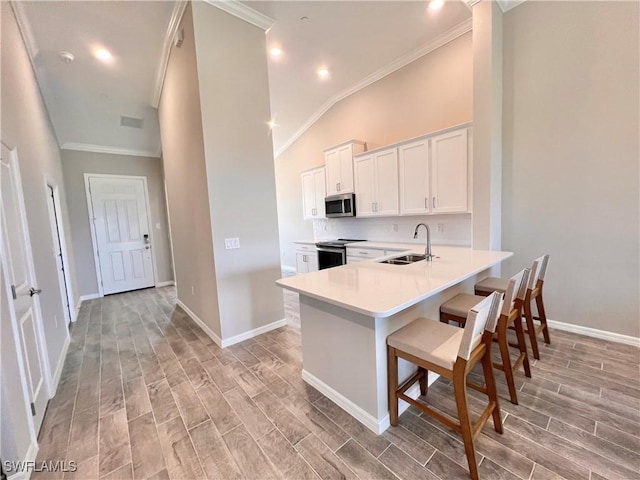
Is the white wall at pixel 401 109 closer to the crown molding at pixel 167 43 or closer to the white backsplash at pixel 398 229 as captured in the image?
the white backsplash at pixel 398 229

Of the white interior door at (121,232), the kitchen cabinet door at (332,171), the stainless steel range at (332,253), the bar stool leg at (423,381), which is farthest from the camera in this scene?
the white interior door at (121,232)

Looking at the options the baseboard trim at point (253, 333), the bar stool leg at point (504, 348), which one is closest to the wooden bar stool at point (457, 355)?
the bar stool leg at point (504, 348)

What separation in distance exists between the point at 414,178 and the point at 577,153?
5.33ft

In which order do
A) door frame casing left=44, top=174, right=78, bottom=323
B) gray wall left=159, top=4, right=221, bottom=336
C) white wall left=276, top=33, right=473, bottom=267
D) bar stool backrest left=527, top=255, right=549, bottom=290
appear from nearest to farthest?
1. bar stool backrest left=527, top=255, right=549, bottom=290
2. gray wall left=159, top=4, right=221, bottom=336
3. white wall left=276, top=33, right=473, bottom=267
4. door frame casing left=44, top=174, right=78, bottom=323

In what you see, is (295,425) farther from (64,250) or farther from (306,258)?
(64,250)

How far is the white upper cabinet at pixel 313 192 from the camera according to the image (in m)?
5.26

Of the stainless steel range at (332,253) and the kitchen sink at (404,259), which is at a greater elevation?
the kitchen sink at (404,259)

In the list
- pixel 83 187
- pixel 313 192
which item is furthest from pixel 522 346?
pixel 83 187

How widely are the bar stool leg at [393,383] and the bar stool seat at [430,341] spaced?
7 cm

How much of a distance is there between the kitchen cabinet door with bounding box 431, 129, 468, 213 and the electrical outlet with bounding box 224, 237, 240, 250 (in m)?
2.52

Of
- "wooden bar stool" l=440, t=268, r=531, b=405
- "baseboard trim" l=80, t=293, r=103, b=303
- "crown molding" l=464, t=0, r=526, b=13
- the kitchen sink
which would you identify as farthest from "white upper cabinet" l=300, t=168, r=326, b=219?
"baseboard trim" l=80, t=293, r=103, b=303

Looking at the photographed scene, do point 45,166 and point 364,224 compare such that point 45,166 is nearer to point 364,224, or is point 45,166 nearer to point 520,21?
point 364,224

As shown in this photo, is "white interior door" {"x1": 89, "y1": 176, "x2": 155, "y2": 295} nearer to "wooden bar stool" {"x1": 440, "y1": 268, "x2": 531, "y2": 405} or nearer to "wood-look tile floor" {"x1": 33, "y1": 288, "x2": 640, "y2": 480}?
"wood-look tile floor" {"x1": 33, "y1": 288, "x2": 640, "y2": 480}

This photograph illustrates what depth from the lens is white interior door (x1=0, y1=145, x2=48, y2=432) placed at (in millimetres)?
1647
